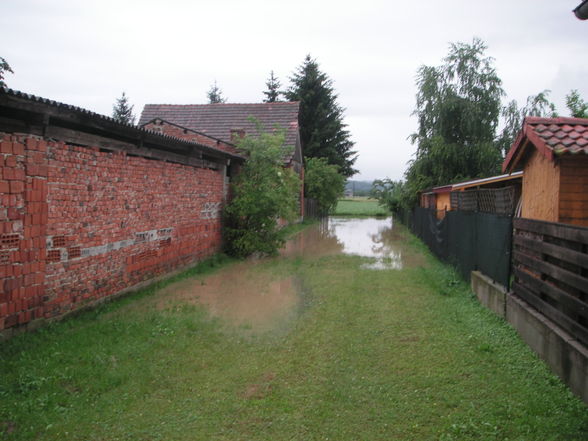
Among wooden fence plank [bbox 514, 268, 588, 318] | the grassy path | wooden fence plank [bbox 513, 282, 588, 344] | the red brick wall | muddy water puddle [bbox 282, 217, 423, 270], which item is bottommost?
the grassy path

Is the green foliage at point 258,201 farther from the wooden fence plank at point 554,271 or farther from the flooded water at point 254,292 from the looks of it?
the wooden fence plank at point 554,271

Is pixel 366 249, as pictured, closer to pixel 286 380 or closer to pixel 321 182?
pixel 286 380

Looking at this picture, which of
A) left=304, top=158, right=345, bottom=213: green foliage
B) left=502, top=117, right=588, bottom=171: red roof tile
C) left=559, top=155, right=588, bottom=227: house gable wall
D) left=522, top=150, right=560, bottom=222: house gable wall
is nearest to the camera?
left=502, top=117, right=588, bottom=171: red roof tile

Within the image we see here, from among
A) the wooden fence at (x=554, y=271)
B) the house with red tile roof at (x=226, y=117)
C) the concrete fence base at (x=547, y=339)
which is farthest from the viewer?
the house with red tile roof at (x=226, y=117)

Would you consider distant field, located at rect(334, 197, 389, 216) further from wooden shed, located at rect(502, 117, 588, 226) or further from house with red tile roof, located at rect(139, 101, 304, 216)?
wooden shed, located at rect(502, 117, 588, 226)

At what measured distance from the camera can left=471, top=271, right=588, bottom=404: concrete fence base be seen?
408 cm

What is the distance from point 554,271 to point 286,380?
3.24 m

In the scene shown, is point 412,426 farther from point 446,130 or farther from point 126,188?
point 446,130

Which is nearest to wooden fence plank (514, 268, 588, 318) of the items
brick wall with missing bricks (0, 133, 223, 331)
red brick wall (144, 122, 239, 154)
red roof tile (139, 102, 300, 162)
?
brick wall with missing bricks (0, 133, 223, 331)

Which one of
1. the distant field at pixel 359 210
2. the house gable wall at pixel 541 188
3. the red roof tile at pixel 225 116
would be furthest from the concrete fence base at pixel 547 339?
the distant field at pixel 359 210

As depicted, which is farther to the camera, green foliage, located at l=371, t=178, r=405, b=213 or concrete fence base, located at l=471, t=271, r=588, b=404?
green foliage, located at l=371, t=178, r=405, b=213

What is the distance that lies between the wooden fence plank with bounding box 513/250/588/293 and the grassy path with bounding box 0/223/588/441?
0.96 meters

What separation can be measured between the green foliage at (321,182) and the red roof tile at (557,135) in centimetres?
2836

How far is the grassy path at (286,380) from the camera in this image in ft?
12.2
